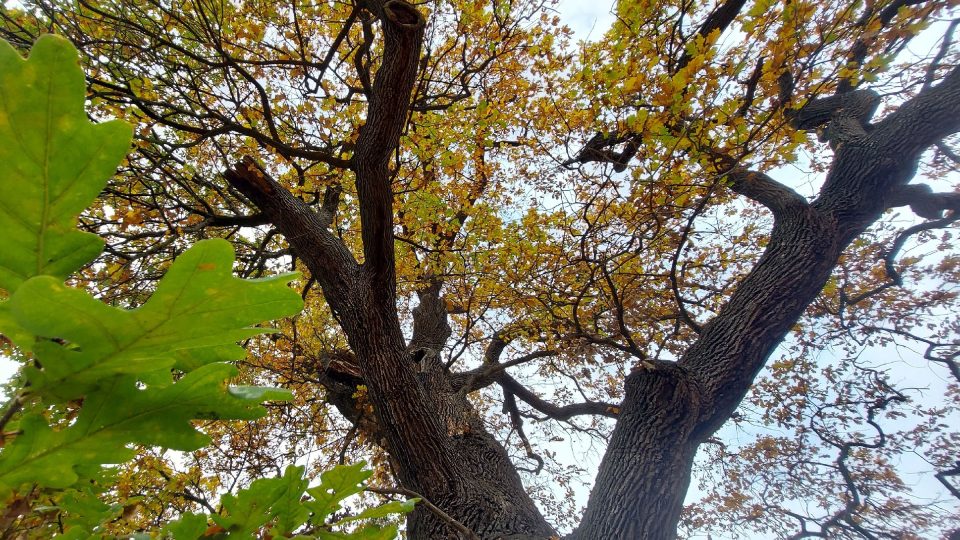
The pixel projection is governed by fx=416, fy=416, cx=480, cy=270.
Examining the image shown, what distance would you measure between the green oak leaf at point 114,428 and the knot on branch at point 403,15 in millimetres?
2263

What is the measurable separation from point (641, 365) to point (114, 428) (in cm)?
345

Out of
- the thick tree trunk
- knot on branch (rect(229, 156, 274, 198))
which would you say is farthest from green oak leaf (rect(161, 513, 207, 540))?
knot on branch (rect(229, 156, 274, 198))

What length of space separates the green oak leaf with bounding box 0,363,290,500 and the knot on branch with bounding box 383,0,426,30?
7.43 feet

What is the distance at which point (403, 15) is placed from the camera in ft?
7.33

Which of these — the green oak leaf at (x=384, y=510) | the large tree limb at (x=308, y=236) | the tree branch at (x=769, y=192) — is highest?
the tree branch at (x=769, y=192)

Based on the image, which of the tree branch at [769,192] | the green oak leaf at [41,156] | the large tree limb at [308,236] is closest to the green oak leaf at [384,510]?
the green oak leaf at [41,156]

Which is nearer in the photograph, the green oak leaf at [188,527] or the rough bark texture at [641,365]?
the green oak leaf at [188,527]

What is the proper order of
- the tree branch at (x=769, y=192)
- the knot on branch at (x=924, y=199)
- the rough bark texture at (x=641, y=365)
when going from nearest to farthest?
1. the rough bark texture at (x=641, y=365)
2. the tree branch at (x=769, y=192)
3. the knot on branch at (x=924, y=199)

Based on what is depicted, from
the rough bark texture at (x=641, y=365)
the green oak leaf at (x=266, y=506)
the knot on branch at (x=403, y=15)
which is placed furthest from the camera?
the rough bark texture at (x=641, y=365)

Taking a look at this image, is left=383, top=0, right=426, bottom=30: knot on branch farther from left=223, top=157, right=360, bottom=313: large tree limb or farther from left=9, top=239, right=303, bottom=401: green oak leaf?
left=9, top=239, right=303, bottom=401: green oak leaf

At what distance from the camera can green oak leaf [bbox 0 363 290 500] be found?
1.34ft

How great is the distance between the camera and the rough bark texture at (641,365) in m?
2.77

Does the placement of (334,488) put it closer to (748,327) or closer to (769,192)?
(748,327)

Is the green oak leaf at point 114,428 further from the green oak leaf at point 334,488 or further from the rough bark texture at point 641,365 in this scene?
the rough bark texture at point 641,365
